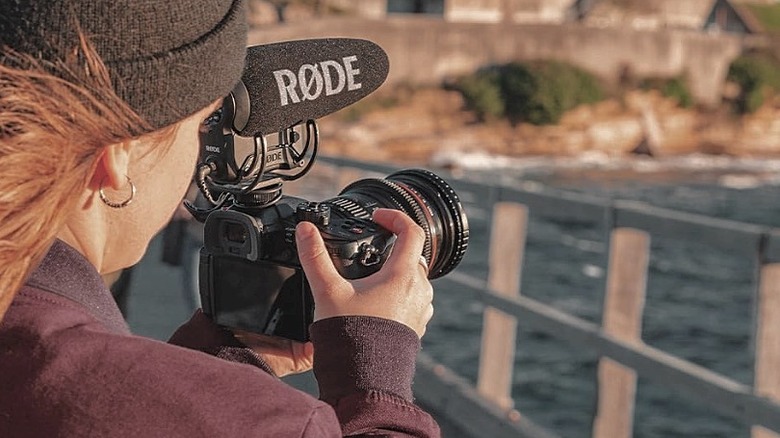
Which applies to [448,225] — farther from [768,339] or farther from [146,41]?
[768,339]

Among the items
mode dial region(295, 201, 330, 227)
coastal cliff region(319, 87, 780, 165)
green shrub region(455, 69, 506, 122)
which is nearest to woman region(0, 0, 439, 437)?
mode dial region(295, 201, 330, 227)

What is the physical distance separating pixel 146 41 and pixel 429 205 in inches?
29.0

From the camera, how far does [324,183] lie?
42.4 ft

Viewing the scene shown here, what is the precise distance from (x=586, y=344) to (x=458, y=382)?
747mm

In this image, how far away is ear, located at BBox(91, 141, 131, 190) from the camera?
116 cm

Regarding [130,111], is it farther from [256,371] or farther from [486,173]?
[486,173]

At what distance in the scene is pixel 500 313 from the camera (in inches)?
199

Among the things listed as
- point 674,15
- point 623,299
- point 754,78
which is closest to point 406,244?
point 623,299

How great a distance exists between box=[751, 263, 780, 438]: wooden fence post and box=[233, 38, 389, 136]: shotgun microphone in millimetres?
2178

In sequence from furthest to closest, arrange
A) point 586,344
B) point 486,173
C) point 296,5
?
1. point 296,5
2. point 486,173
3. point 586,344

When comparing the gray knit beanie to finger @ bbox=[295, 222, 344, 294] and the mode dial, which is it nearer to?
finger @ bbox=[295, 222, 344, 294]

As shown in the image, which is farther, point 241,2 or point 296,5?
point 296,5

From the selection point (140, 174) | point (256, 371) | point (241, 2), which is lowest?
point (256, 371)

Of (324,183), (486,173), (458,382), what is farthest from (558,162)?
(458,382)
